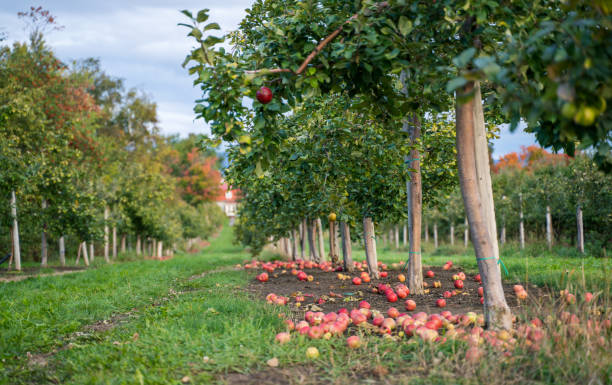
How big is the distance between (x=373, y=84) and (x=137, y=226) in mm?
24653

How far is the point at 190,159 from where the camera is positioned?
164 ft

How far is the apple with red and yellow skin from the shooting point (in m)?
3.26

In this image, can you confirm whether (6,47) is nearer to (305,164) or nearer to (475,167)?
(305,164)

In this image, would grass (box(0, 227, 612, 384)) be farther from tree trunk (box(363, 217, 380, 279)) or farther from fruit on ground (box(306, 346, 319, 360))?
tree trunk (box(363, 217, 380, 279))

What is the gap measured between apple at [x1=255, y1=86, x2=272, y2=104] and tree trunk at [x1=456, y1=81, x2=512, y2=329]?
1.67 m

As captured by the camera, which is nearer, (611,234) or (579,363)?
(579,363)

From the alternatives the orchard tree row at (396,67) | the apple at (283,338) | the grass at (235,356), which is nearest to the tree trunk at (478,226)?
the orchard tree row at (396,67)

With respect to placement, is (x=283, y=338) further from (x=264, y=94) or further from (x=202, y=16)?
(x=202, y=16)

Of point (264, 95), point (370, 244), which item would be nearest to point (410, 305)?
point (264, 95)

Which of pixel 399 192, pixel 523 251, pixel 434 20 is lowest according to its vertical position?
pixel 523 251

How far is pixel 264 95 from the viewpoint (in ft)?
10.7

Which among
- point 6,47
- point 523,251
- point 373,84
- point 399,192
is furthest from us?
point 523,251

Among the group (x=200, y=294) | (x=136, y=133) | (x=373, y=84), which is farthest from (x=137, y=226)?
(x=373, y=84)

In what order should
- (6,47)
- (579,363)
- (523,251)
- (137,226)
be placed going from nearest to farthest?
1. (579,363)
2. (6,47)
3. (523,251)
4. (137,226)
